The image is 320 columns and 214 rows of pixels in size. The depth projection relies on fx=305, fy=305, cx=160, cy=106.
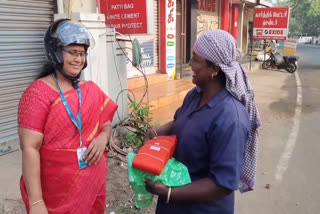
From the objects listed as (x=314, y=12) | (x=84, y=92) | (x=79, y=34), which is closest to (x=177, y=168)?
(x=84, y=92)

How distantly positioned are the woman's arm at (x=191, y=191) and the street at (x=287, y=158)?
6.65ft

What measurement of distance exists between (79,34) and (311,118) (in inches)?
245

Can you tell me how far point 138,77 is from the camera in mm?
7668

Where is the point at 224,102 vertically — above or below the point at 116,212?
above

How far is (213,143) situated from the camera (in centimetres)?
135

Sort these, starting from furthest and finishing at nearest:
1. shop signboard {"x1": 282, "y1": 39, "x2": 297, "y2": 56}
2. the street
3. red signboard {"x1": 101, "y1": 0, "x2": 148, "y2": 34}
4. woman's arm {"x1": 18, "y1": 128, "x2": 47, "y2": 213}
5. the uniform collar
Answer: shop signboard {"x1": 282, "y1": 39, "x2": 297, "y2": 56} < red signboard {"x1": 101, "y1": 0, "x2": 148, "y2": 34} < the street < woman's arm {"x1": 18, "y1": 128, "x2": 47, "y2": 213} < the uniform collar

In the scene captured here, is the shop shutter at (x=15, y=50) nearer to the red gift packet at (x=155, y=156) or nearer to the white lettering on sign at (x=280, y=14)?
the red gift packet at (x=155, y=156)

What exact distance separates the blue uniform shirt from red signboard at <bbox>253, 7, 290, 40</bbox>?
13268 mm

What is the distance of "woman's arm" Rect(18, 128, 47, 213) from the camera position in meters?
1.51

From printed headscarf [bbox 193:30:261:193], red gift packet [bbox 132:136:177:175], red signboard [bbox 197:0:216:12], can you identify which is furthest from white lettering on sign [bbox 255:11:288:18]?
red gift packet [bbox 132:136:177:175]

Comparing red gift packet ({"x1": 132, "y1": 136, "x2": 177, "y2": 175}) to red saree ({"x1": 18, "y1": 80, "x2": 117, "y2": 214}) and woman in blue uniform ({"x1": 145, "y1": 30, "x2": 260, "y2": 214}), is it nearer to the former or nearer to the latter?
woman in blue uniform ({"x1": 145, "y1": 30, "x2": 260, "y2": 214})

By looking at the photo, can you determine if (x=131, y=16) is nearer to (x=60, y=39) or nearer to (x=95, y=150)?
(x=60, y=39)

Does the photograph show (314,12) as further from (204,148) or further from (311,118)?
(204,148)

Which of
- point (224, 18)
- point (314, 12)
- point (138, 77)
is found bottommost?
point (138, 77)
